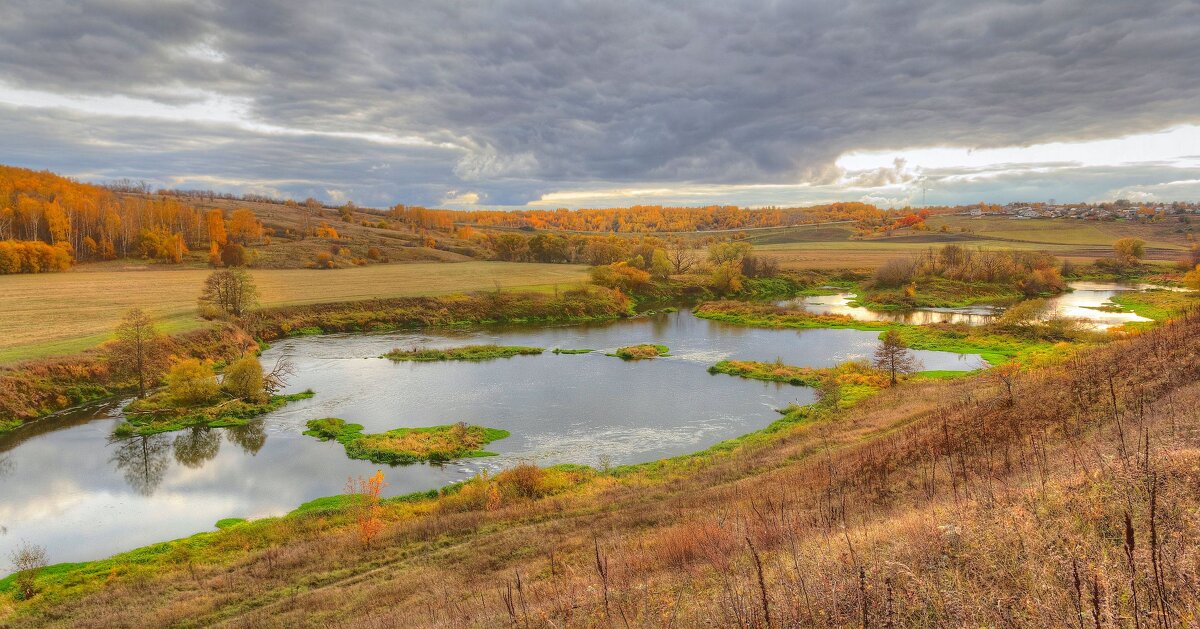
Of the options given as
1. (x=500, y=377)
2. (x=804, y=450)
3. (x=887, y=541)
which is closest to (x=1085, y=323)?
(x=804, y=450)

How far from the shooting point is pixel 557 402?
32906 millimetres

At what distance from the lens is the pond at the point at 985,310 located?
2144 inches

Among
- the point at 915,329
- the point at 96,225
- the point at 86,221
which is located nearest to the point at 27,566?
the point at 915,329

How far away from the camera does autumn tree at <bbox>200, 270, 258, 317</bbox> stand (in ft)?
154

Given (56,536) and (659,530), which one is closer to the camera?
(659,530)

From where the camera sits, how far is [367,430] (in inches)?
1123

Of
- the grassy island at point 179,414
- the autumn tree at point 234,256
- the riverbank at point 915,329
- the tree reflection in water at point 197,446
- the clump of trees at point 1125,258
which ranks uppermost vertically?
the autumn tree at point 234,256

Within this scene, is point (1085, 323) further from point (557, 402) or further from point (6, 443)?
point (6, 443)

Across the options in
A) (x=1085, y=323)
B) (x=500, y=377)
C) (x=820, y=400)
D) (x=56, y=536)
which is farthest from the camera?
(x=1085, y=323)

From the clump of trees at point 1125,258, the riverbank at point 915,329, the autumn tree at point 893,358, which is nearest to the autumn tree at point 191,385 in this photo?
the autumn tree at point 893,358

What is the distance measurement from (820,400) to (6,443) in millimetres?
37427

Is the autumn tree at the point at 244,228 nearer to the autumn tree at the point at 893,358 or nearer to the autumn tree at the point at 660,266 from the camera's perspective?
the autumn tree at the point at 660,266

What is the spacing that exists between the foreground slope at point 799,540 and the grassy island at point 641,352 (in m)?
19.1

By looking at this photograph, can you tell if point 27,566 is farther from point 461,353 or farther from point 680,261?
point 680,261
